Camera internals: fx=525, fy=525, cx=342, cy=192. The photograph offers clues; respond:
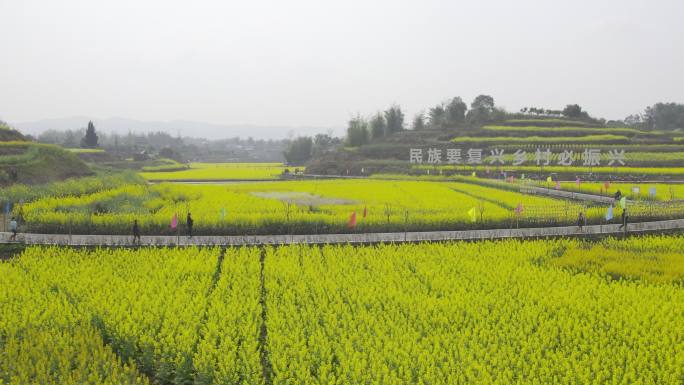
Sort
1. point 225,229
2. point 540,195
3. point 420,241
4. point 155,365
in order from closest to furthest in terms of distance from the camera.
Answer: point 155,365 → point 420,241 → point 225,229 → point 540,195

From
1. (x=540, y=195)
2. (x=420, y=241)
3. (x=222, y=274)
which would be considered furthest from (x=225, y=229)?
(x=540, y=195)

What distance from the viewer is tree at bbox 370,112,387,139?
293 feet

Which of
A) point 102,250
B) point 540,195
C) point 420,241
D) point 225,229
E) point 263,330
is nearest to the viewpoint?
point 263,330

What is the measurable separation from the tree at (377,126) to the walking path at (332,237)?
66.1 meters

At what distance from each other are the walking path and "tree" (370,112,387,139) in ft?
217

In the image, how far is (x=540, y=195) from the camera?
121 ft

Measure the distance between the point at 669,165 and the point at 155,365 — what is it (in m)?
57.7

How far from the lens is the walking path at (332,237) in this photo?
806 inches

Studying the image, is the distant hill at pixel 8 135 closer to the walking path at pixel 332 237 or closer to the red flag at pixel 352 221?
the walking path at pixel 332 237

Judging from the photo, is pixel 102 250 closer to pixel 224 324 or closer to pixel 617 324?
pixel 224 324

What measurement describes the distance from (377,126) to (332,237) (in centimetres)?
6938

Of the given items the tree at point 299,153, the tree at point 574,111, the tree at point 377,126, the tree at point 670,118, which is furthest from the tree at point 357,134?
the tree at point 670,118

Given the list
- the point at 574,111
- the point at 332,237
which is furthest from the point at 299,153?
the point at 332,237

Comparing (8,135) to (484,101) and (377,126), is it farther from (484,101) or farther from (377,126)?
(484,101)
